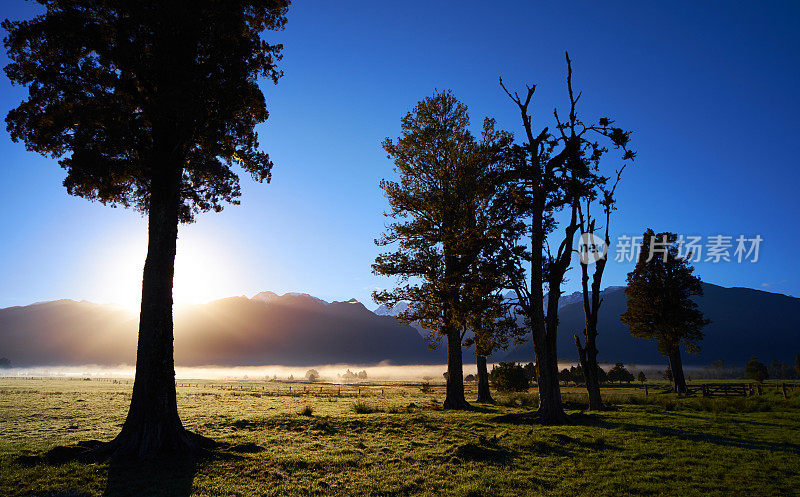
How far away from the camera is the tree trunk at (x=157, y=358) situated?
10797 millimetres

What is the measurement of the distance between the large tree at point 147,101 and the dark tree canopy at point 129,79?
32 millimetres

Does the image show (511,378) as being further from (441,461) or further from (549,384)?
(441,461)

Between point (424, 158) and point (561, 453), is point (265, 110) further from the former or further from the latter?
point (561, 453)

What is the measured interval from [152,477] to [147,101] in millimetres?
10850

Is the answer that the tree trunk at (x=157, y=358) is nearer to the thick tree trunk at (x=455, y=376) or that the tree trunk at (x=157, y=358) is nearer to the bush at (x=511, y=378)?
the thick tree trunk at (x=455, y=376)

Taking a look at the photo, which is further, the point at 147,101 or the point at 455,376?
the point at 455,376

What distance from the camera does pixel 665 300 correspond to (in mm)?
39969

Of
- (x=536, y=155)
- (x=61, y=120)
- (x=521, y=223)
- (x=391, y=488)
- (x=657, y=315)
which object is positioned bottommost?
(x=391, y=488)

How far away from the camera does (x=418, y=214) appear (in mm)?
25156

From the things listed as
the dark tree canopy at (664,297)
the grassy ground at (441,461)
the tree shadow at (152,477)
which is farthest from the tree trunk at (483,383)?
the tree shadow at (152,477)

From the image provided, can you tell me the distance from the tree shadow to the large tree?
3.20 ft

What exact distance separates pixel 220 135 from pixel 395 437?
12.6 meters

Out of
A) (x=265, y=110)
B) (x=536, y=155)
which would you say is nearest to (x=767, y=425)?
(x=536, y=155)

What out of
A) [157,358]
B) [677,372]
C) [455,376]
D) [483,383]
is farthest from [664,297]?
[157,358]
